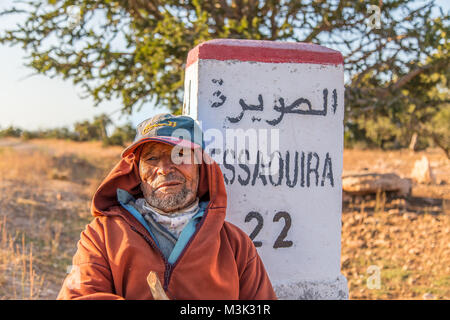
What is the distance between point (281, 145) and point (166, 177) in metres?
1.24

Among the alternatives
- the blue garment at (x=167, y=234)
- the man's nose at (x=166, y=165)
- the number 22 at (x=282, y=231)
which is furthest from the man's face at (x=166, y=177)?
the number 22 at (x=282, y=231)

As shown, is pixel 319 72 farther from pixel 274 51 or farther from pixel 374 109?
pixel 374 109

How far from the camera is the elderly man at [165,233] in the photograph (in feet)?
7.63

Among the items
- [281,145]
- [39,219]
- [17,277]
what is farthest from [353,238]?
[39,219]

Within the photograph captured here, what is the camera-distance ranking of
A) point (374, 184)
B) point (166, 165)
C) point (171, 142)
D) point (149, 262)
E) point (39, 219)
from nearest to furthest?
point (149, 262) → point (171, 142) → point (166, 165) → point (39, 219) → point (374, 184)

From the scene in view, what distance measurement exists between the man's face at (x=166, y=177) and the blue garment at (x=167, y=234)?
10cm

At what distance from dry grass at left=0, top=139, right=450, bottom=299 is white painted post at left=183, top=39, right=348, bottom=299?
5.91 ft

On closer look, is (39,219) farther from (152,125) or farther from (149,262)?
(149,262)

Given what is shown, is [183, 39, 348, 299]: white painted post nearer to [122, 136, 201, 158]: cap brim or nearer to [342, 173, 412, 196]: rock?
[122, 136, 201, 158]: cap brim

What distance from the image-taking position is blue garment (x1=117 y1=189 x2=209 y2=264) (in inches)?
95.2

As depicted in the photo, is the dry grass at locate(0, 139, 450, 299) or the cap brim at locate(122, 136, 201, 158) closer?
the cap brim at locate(122, 136, 201, 158)

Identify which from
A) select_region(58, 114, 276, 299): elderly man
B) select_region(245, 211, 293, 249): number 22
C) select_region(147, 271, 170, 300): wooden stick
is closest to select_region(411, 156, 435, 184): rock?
select_region(245, 211, 293, 249): number 22

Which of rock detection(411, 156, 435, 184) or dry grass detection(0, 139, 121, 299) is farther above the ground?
rock detection(411, 156, 435, 184)

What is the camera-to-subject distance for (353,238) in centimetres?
707
